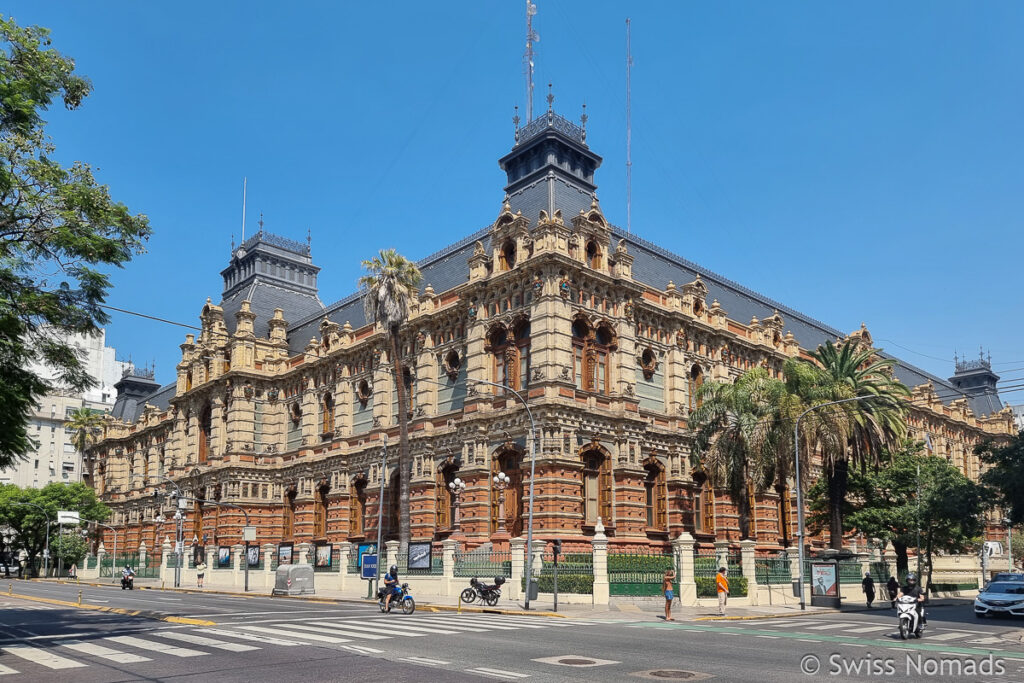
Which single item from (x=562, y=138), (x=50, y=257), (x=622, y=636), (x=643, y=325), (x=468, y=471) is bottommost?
(x=622, y=636)

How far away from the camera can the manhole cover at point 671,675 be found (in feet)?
45.3

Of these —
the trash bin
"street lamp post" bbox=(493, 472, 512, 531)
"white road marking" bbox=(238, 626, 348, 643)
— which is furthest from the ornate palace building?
"white road marking" bbox=(238, 626, 348, 643)

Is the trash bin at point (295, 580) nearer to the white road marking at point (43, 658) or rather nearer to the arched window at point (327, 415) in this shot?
the arched window at point (327, 415)

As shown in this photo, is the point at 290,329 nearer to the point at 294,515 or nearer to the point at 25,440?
the point at 294,515

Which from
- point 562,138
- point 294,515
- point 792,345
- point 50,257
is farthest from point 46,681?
point 792,345

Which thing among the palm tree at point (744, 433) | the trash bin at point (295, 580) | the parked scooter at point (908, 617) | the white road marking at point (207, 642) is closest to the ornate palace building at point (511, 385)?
the palm tree at point (744, 433)

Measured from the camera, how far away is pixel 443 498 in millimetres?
45188

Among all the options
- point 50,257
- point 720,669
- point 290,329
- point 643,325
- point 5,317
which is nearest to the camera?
point 720,669

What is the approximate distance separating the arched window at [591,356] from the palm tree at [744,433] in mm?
4760

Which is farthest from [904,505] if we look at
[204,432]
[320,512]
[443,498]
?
[204,432]

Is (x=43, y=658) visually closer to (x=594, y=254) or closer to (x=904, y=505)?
(x=594, y=254)

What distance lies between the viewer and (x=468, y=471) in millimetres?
41844

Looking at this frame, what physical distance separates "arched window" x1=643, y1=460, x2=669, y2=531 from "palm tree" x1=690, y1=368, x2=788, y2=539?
2.86 metres

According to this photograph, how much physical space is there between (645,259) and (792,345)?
1352cm
